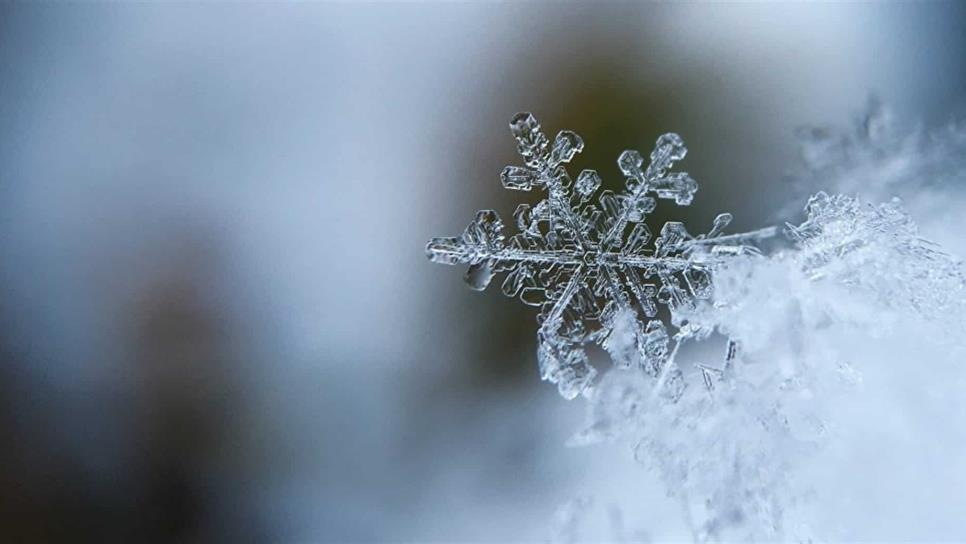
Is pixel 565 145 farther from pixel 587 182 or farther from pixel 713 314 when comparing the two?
pixel 713 314

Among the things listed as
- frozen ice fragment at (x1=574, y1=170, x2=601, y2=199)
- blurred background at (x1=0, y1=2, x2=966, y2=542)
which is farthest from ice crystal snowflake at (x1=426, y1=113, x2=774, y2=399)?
blurred background at (x1=0, y1=2, x2=966, y2=542)

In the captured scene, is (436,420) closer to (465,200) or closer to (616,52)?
(465,200)

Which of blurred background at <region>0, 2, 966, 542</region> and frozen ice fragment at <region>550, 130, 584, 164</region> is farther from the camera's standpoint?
blurred background at <region>0, 2, 966, 542</region>

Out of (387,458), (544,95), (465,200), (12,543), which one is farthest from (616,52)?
(12,543)

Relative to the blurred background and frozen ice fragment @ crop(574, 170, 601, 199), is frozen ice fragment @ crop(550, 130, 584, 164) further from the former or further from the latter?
the blurred background

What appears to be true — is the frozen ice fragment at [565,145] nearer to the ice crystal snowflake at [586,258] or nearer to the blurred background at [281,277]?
Result: the ice crystal snowflake at [586,258]

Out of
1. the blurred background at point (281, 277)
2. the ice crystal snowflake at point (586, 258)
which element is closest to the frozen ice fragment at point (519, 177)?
the ice crystal snowflake at point (586, 258)

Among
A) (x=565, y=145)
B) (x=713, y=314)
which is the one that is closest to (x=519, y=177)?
(x=565, y=145)

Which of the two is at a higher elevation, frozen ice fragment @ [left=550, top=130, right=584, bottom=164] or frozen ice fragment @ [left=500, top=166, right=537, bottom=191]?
frozen ice fragment @ [left=550, top=130, right=584, bottom=164]
